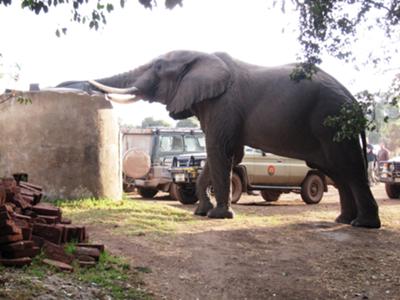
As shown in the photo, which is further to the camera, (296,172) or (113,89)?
(296,172)

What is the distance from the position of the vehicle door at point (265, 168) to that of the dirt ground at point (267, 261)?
228 inches

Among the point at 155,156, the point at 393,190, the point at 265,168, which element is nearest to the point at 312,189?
the point at 265,168

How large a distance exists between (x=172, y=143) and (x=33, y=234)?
13.1m

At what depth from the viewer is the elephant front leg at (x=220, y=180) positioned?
11.6 meters

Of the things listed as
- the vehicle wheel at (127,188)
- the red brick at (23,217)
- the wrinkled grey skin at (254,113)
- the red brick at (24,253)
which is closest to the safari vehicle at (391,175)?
the wrinkled grey skin at (254,113)

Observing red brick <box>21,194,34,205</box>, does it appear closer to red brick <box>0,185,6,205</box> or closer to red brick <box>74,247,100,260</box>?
red brick <box>0,185,6,205</box>

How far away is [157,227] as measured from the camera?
9.97m

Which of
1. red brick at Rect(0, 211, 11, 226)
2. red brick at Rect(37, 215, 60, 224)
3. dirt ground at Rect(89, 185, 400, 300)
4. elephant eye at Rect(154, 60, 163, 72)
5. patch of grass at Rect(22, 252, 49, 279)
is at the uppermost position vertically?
elephant eye at Rect(154, 60, 163, 72)

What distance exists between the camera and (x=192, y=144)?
19984 millimetres

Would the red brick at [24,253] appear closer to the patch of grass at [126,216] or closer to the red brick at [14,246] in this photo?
the red brick at [14,246]

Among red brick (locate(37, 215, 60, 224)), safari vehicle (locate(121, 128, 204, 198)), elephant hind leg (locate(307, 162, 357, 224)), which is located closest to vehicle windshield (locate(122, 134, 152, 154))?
safari vehicle (locate(121, 128, 204, 198))

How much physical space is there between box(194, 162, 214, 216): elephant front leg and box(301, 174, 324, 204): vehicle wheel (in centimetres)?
568

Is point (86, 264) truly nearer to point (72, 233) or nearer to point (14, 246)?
point (72, 233)

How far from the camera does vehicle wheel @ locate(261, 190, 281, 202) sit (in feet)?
61.0
